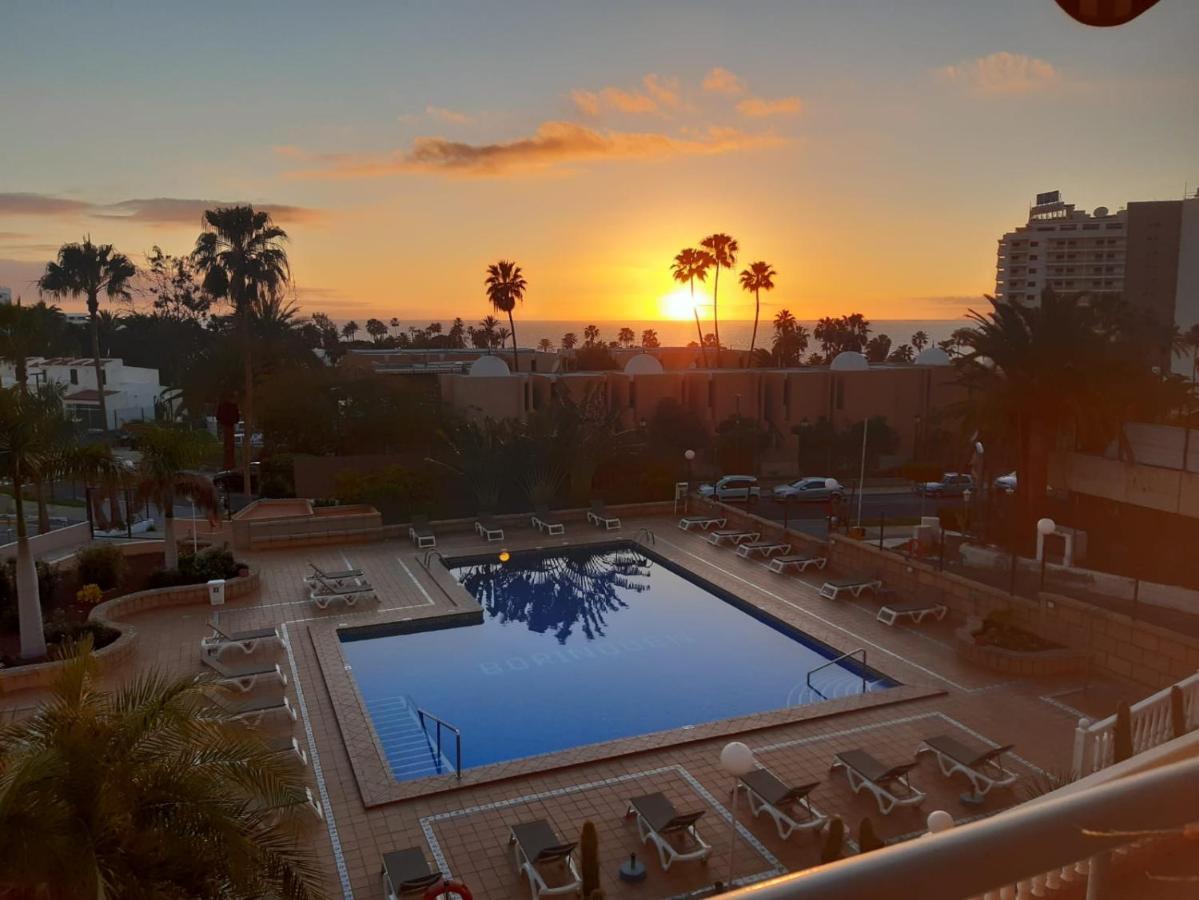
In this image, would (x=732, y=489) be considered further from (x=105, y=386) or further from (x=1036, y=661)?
(x=105, y=386)

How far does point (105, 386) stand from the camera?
5347cm

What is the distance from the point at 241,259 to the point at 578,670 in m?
21.6

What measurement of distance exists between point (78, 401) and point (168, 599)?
36.3 m

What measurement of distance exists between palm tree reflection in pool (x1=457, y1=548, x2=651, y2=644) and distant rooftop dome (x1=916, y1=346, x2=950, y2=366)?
26433 millimetres

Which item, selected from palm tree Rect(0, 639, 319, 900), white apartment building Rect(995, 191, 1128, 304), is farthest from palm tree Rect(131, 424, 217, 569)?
white apartment building Rect(995, 191, 1128, 304)

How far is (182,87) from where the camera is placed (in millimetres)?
20641

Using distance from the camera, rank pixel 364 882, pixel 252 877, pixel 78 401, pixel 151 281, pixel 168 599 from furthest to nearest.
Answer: pixel 151 281 < pixel 78 401 < pixel 168 599 < pixel 364 882 < pixel 252 877

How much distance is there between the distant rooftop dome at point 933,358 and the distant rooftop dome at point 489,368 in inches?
821

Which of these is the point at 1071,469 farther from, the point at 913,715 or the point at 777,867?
the point at 777,867

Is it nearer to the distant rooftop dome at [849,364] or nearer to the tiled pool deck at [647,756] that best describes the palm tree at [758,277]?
the distant rooftop dome at [849,364]

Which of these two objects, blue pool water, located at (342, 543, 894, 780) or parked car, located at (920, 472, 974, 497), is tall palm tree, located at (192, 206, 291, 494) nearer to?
blue pool water, located at (342, 543, 894, 780)

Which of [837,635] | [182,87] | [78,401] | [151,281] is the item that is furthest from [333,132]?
[151,281]

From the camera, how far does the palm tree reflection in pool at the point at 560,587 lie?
19531 millimetres

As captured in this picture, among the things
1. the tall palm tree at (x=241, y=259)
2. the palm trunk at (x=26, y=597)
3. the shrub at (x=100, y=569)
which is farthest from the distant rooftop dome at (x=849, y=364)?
the palm trunk at (x=26, y=597)
